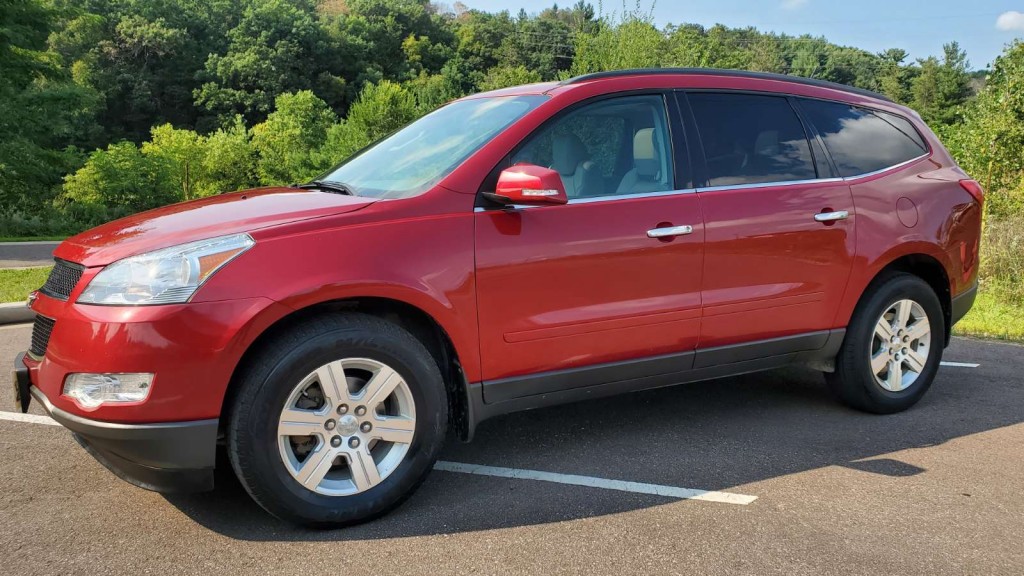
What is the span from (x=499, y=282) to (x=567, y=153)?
77 cm

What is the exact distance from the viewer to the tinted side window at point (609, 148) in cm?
373

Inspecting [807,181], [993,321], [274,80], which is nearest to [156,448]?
[807,181]

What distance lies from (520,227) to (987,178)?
16273 mm

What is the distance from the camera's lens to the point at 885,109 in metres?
4.93

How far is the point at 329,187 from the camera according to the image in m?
3.98

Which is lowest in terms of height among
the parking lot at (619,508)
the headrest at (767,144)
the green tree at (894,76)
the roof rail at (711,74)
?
the parking lot at (619,508)

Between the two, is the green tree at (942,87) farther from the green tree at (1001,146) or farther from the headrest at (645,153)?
the headrest at (645,153)

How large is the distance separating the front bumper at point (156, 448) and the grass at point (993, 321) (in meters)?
7.13

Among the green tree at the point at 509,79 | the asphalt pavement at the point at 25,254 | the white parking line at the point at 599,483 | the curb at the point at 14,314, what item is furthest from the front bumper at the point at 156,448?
the green tree at the point at 509,79

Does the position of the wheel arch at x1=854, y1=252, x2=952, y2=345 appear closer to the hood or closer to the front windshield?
the front windshield

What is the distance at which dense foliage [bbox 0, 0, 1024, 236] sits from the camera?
18766 millimetres

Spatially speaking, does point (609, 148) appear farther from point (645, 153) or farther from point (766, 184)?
point (766, 184)

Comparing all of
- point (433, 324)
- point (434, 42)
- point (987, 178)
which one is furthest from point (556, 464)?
point (434, 42)

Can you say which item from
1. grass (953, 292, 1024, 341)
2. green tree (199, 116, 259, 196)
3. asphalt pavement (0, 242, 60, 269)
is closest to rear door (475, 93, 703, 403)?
grass (953, 292, 1024, 341)
